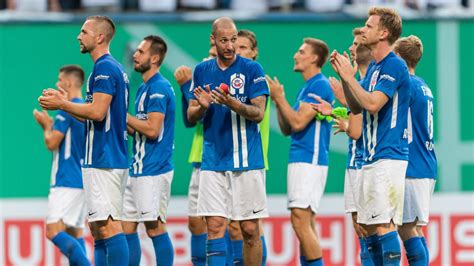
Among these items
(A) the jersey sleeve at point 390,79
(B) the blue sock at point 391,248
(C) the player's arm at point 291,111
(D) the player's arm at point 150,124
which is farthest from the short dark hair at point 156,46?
(B) the blue sock at point 391,248

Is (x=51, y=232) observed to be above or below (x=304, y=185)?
below

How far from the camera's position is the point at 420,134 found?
34.7ft

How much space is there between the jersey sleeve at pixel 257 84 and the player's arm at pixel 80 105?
1290mm

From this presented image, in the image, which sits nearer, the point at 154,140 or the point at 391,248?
the point at 391,248

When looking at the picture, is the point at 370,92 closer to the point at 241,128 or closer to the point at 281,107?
the point at 241,128

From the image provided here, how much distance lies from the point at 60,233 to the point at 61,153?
0.84 meters

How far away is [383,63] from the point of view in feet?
31.8

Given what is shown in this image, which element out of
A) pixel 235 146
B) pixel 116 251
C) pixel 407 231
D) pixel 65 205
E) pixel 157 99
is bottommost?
pixel 116 251

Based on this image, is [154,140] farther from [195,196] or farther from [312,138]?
[312,138]

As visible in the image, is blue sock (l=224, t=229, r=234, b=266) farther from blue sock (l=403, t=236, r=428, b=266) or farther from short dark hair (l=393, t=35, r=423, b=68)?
short dark hair (l=393, t=35, r=423, b=68)

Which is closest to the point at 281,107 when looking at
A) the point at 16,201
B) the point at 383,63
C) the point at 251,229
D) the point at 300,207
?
the point at 300,207

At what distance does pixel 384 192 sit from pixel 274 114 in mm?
4784

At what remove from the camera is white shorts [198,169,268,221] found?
1067cm

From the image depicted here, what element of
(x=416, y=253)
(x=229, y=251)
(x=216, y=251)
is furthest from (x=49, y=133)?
(x=416, y=253)
